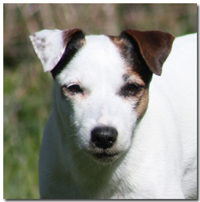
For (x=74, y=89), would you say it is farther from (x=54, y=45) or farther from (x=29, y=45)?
(x=29, y=45)

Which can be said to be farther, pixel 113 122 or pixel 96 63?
pixel 96 63

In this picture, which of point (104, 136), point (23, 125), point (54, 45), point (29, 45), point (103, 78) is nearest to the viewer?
point (104, 136)

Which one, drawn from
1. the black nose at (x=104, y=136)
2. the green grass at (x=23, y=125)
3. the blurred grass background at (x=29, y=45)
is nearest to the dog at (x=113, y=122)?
the black nose at (x=104, y=136)

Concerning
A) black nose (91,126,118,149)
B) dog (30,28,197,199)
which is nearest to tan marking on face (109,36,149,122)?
dog (30,28,197,199)

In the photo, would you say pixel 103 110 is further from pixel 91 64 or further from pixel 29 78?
pixel 29 78

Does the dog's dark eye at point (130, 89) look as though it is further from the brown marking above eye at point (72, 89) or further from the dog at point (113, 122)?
the brown marking above eye at point (72, 89)

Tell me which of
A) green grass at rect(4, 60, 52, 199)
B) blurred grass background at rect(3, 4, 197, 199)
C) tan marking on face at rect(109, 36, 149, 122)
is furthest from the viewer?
blurred grass background at rect(3, 4, 197, 199)

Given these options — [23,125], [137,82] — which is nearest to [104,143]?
[137,82]

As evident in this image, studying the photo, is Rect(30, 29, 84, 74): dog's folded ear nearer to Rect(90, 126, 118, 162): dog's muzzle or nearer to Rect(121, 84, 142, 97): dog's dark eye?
Rect(121, 84, 142, 97): dog's dark eye
